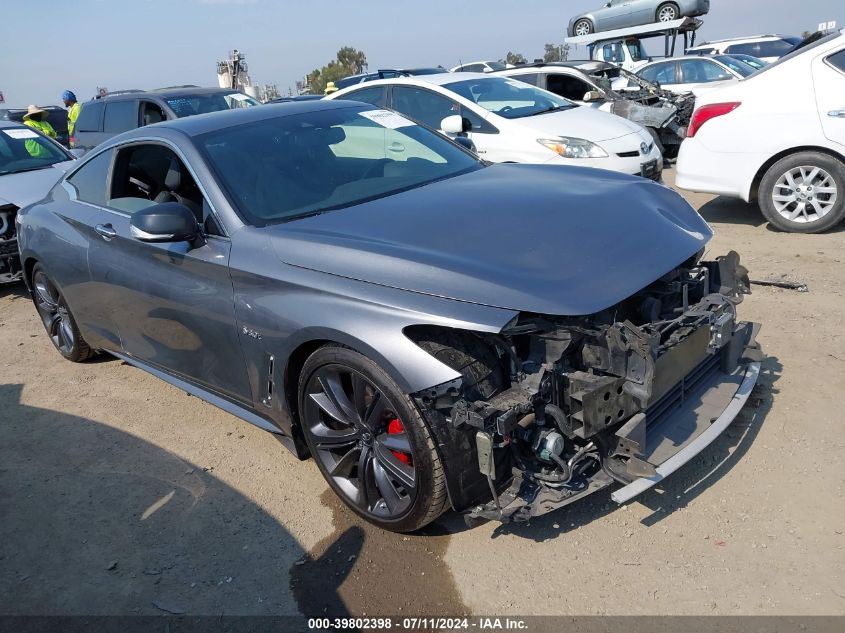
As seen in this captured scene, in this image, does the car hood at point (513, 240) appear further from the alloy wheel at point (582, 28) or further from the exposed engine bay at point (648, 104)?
the alloy wheel at point (582, 28)

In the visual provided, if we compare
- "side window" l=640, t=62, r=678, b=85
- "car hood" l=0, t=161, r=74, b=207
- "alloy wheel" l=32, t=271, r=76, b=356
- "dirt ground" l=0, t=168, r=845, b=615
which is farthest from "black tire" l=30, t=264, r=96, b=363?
"side window" l=640, t=62, r=678, b=85

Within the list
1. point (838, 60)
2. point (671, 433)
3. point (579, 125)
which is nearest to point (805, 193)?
point (838, 60)

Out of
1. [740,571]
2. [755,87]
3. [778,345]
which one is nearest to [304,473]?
[740,571]

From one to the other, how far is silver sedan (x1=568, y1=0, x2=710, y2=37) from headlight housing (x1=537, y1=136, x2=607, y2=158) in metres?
16.8

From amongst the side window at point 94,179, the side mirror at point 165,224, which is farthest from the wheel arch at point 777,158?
the side window at point 94,179

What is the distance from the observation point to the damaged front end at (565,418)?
2.45 metres

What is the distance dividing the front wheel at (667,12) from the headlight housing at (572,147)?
1716 centimetres

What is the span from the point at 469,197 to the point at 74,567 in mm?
2423

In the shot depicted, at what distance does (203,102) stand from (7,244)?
469 cm

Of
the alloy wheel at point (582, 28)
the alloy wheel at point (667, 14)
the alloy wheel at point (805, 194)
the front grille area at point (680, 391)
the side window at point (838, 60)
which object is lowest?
the front grille area at point (680, 391)

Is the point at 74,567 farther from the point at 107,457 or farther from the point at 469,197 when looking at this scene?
the point at 469,197

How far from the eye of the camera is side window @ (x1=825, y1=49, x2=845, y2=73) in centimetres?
601

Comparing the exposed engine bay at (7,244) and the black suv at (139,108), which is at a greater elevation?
the black suv at (139,108)

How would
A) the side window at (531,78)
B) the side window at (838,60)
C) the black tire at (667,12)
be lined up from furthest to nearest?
the black tire at (667,12)
the side window at (531,78)
the side window at (838,60)
